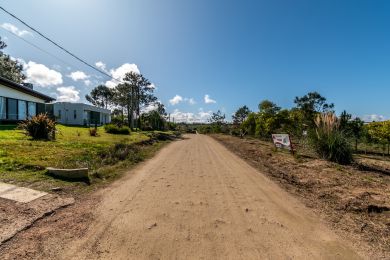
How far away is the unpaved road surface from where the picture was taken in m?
3.75

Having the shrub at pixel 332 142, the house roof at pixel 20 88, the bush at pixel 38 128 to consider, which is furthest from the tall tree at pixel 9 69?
the shrub at pixel 332 142

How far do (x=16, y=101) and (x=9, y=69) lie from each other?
25704 mm

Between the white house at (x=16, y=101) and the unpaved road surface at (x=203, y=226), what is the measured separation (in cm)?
2227

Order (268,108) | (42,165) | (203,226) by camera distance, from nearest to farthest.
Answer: (203,226)
(42,165)
(268,108)

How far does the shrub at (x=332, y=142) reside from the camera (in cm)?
1169

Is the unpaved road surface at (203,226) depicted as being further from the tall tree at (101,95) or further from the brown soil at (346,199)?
the tall tree at (101,95)

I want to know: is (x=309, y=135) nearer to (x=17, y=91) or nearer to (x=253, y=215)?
(x=253, y=215)

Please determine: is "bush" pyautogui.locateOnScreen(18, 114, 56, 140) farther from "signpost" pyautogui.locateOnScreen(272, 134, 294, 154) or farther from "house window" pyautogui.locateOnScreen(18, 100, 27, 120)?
"house window" pyautogui.locateOnScreen(18, 100, 27, 120)

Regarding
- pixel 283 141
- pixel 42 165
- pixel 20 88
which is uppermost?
pixel 20 88

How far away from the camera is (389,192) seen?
7.00m

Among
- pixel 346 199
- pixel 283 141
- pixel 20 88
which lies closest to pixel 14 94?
pixel 20 88

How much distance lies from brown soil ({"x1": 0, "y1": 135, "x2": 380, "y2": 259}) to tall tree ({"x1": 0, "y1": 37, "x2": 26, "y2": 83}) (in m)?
47.4

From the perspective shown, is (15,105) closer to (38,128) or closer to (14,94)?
(14,94)

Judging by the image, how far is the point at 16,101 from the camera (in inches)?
1035
